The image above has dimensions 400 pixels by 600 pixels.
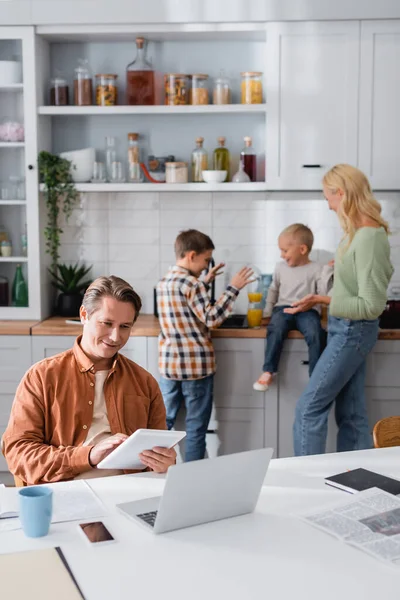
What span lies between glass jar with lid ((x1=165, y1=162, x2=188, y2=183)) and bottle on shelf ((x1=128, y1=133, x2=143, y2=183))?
17cm

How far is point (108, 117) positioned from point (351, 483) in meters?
2.99

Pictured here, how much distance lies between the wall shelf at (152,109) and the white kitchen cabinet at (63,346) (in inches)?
46.5

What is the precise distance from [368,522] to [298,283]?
2.38 metres

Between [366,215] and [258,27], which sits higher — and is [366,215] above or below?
below

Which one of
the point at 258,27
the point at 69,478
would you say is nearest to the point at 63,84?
the point at 258,27

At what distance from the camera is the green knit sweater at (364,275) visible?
3395 mm

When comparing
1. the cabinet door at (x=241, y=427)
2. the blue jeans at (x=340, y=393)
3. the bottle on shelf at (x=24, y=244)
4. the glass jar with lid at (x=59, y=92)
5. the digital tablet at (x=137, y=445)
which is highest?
the glass jar with lid at (x=59, y=92)

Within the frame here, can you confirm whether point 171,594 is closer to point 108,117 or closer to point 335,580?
point 335,580

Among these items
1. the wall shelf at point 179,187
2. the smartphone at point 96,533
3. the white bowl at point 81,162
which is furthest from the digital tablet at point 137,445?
the white bowl at point 81,162

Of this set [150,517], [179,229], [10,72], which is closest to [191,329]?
[179,229]

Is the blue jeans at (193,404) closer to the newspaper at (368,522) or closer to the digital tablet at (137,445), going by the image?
the digital tablet at (137,445)

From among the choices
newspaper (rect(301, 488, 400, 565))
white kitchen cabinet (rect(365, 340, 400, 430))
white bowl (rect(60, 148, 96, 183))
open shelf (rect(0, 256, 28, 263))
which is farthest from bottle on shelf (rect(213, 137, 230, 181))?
newspaper (rect(301, 488, 400, 565))

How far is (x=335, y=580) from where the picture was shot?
147 cm

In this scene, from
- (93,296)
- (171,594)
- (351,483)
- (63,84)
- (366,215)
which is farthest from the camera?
(63,84)
